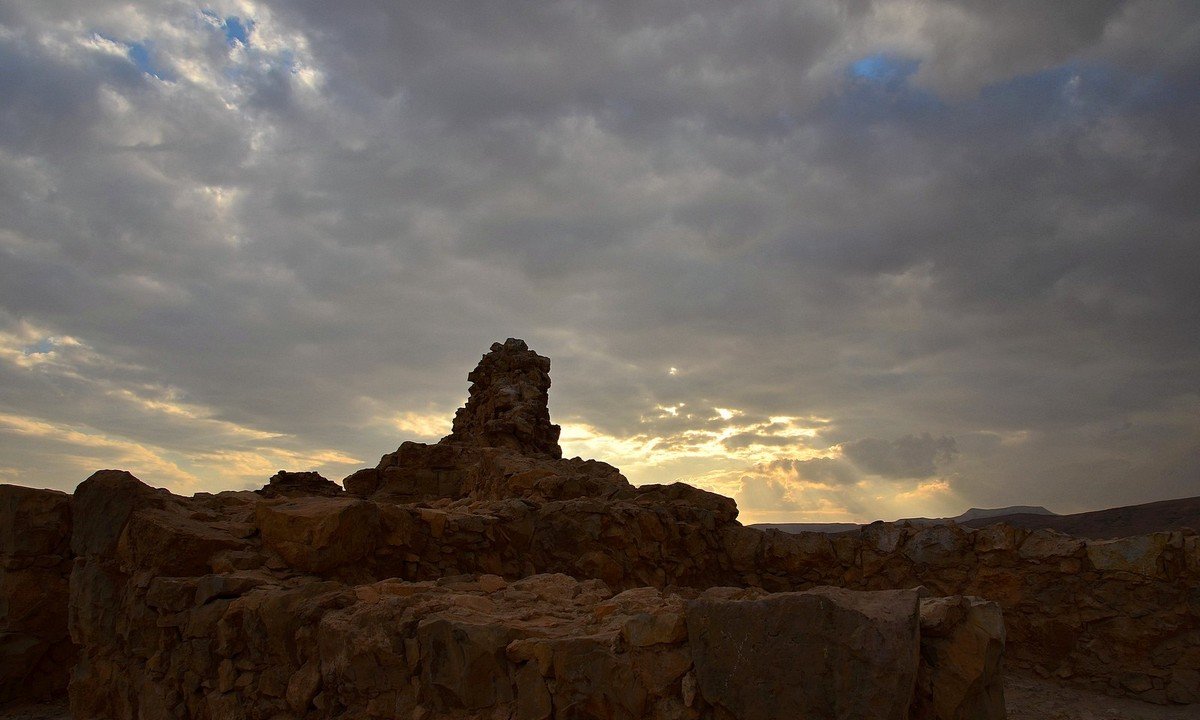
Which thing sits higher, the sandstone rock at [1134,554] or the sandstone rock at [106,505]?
the sandstone rock at [106,505]

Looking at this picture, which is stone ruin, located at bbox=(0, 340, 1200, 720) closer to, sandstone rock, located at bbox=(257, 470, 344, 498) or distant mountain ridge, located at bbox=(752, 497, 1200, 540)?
sandstone rock, located at bbox=(257, 470, 344, 498)

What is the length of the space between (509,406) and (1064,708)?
42.2ft

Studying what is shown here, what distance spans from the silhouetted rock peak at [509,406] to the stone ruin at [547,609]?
4195 millimetres

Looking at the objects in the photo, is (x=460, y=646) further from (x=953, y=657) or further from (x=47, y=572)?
(x=47, y=572)

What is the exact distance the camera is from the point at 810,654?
3479 millimetres

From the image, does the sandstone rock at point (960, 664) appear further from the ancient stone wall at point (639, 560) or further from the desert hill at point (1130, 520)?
the desert hill at point (1130, 520)

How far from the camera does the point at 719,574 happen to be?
10422mm

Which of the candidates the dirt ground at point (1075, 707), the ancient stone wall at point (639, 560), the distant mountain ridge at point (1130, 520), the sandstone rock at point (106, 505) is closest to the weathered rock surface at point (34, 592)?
the sandstone rock at point (106, 505)

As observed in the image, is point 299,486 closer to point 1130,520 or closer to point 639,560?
point 639,560

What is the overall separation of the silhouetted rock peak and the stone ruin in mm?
4195

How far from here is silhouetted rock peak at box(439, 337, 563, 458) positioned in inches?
680

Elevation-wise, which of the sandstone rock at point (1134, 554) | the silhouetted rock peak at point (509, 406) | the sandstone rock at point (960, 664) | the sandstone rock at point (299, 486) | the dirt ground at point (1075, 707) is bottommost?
the dirt ground at point (1075, 707)

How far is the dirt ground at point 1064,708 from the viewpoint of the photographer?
8.02 m

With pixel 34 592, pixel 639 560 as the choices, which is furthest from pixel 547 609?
pixel 34 592
